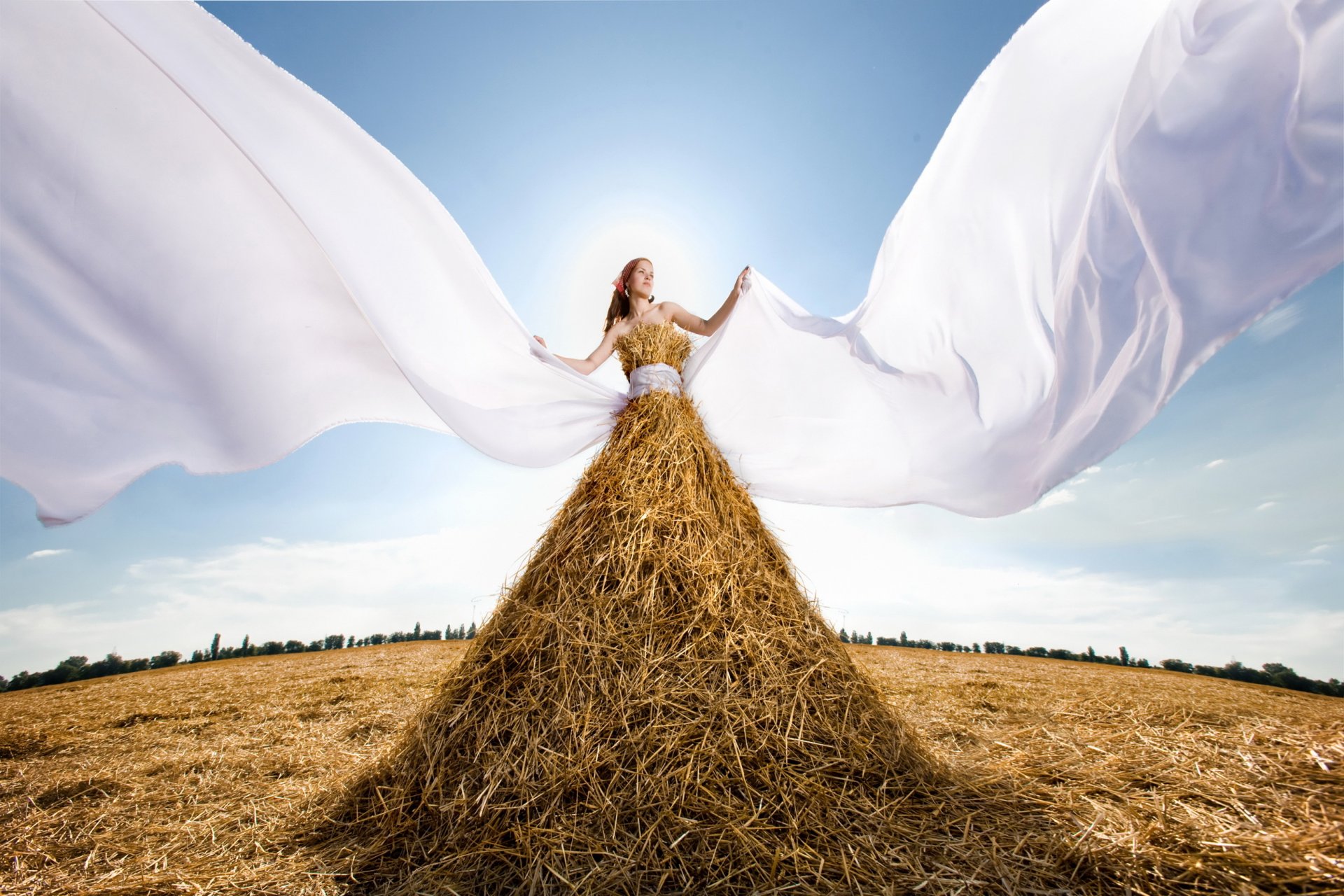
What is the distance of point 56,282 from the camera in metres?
2.68

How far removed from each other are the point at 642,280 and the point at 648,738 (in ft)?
8.92

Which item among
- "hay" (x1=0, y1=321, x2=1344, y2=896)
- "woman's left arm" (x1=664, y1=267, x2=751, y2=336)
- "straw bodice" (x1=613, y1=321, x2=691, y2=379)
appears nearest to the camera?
"hay" (x1=0, y1=321, x2=1344, y2=896)

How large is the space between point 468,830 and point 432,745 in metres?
0.35

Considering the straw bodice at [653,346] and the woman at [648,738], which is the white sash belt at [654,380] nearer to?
the straw bodice at [653,346]

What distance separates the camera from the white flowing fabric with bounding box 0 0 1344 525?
2.12 m

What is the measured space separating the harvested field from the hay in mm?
14

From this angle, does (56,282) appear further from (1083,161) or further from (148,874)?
(1083,161)

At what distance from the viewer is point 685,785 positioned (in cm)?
191

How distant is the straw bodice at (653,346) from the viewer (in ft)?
10.8

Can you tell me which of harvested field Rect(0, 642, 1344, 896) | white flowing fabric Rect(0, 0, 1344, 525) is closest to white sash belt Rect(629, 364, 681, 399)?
white flowing fabric Rect(0, 0, 1344, 525)

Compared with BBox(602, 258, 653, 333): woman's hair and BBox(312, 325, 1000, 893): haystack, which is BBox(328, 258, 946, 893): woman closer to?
BBox(312, 325, 1000, 893): haystack

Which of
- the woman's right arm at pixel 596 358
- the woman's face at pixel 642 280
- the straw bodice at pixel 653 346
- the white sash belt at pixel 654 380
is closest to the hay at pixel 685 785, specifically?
the white sash belt at pixel 654 380

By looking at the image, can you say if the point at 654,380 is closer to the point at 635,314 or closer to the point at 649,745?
the point at 635,314

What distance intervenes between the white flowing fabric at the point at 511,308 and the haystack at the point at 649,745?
0.99 m
